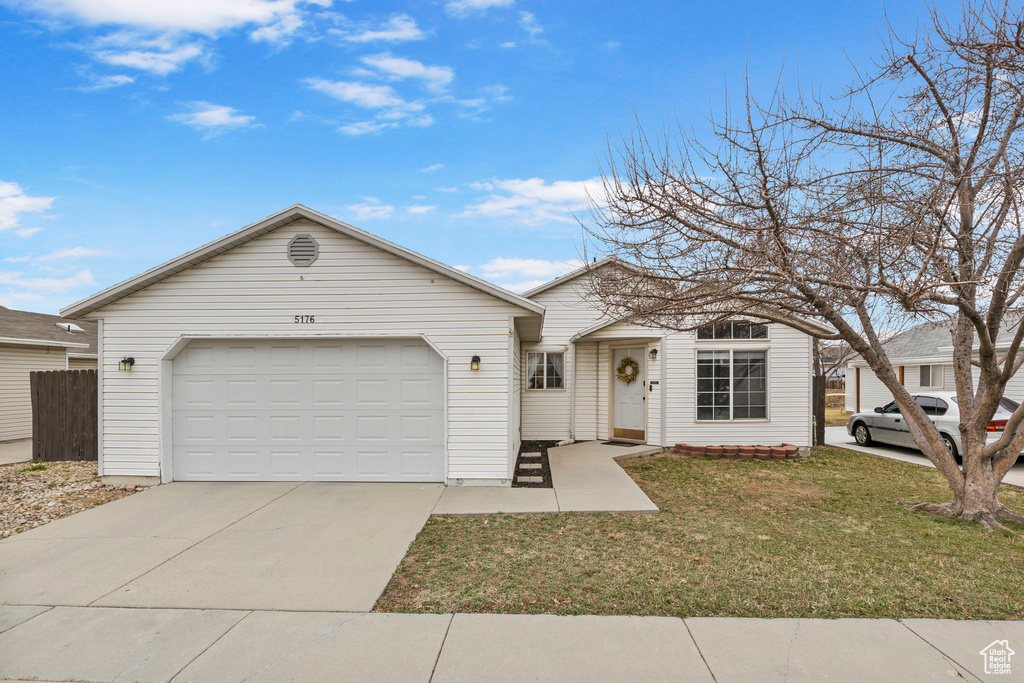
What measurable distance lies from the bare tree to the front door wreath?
19.3ft

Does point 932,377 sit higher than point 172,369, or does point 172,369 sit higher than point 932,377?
point 172,369

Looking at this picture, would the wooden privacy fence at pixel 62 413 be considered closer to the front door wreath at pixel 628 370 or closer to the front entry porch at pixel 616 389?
the front entry porch at pixel 616 389

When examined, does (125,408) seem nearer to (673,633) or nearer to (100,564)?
(100,564)

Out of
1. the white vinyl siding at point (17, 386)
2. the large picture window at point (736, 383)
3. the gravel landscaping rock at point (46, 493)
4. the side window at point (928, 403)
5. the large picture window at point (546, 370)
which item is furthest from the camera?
the large picture window at point (546, 370)

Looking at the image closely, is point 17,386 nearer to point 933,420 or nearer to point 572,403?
point 572,403

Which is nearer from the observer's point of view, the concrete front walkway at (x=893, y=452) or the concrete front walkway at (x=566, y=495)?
the concrete front walkway at (x=566, y=495)

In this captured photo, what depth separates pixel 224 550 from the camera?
17.8 ft

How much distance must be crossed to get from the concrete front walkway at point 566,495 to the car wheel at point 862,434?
26.5ft

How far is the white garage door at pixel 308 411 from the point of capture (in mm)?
8461

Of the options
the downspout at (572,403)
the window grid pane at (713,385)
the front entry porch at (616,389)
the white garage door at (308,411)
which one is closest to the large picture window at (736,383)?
the window grid pane at (713,385)

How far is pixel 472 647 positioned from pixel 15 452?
13774 mm

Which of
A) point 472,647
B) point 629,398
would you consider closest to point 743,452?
point 629,398

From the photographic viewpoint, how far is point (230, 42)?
10227 millimetres

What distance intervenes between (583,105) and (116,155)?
35.1 ft
